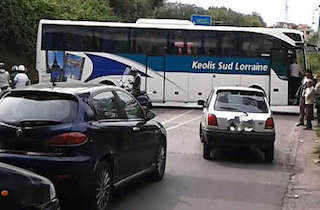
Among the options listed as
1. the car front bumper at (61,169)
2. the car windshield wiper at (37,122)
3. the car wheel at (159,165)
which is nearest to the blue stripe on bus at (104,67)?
the car wheel at (159,165)

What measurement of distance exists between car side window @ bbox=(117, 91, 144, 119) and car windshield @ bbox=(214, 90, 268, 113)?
4028mm

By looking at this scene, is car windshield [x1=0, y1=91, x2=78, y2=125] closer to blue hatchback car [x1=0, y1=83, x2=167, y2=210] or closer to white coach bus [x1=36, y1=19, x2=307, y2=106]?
blue hatchback car [x1=0, y1=83, x2=167, y2=210]

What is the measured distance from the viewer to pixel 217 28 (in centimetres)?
2614

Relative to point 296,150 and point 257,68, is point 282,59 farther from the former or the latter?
point 296,150

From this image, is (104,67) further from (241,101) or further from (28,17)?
(241,101)

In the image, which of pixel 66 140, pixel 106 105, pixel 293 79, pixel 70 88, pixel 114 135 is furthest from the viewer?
pixel 293 79

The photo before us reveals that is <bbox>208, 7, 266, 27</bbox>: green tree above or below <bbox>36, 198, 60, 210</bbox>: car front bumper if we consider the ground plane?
above

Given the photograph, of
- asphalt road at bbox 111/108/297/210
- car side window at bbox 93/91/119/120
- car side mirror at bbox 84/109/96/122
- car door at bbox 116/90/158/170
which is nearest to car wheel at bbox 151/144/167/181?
asphalt road at bbox 111/108/297/210

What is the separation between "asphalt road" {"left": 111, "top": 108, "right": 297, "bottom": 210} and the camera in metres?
8.87

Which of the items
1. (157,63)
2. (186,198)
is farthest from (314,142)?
(157,63)

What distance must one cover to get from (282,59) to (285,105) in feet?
6.23

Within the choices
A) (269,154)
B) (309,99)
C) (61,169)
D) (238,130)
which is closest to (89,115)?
(61,169)

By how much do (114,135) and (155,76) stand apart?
18598 mm

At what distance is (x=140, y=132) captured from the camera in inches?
360
